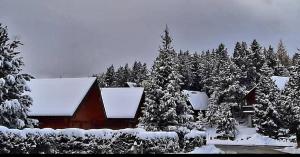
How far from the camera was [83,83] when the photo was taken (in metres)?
46.9

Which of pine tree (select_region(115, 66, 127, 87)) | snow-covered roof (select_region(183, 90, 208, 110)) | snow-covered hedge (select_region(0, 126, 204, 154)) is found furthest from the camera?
pine tree (select_region(115, 66, 127, 87))

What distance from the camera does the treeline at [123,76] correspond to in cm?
11538

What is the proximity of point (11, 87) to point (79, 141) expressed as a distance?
6395mm

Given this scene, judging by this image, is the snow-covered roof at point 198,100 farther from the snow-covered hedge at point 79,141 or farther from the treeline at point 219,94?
the snow-covered hedge at point 79,141

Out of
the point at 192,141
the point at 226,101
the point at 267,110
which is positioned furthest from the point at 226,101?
the point at 192,141

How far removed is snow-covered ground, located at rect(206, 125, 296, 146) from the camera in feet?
183

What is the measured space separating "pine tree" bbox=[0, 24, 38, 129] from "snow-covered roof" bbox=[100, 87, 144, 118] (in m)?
31.1

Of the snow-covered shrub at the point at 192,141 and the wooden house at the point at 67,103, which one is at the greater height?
the wooden house at the point at 67,103

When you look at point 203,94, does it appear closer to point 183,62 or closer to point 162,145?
point 183,62

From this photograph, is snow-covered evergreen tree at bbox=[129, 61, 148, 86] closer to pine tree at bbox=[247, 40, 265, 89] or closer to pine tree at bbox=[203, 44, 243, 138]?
pine tree at bbox=[247, 40, 265, 89]

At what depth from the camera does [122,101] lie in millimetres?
62094

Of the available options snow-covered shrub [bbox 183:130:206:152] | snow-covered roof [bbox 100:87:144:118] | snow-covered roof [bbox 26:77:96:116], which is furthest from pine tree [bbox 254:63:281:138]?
snow-covered roof [bbox 26:77:96:116]

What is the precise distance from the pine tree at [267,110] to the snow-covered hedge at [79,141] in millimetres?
33752

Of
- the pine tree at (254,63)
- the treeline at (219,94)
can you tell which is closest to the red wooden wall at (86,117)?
the treeline at (219,94)
